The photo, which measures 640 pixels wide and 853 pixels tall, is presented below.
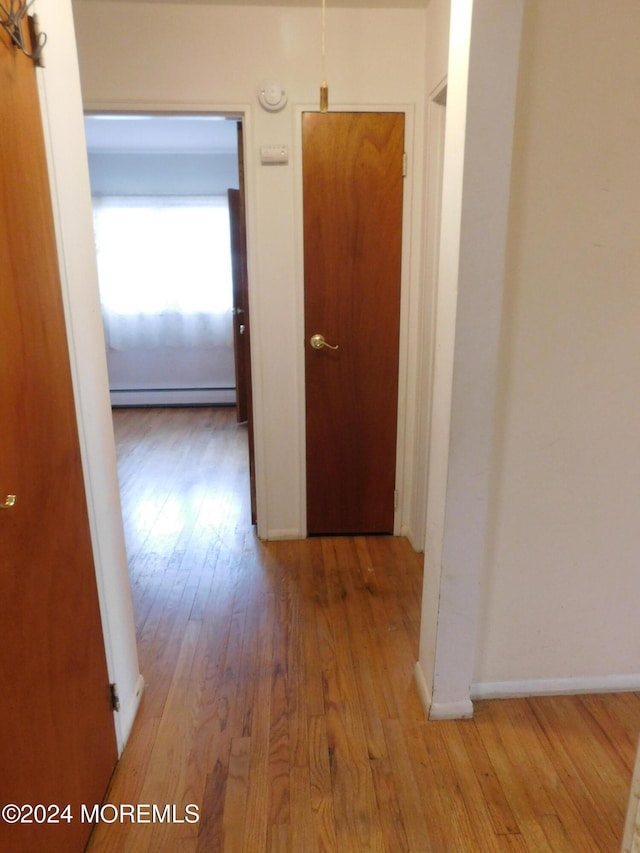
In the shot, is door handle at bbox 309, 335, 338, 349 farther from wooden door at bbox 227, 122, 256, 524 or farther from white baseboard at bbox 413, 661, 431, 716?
white baseboard at bbox 413, 661, 431, 716

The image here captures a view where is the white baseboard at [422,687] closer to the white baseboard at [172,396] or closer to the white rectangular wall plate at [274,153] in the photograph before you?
the white rectangular wall plate at [274,153]

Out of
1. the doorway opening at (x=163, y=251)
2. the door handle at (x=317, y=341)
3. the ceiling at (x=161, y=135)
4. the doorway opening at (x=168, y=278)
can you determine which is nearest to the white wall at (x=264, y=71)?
the door handle at (x=317, y=341)

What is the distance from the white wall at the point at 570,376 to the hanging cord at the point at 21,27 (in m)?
1.15

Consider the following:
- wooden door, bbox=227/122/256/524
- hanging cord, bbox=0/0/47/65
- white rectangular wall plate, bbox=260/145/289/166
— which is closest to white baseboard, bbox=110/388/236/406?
wooden door, bbox=227/122/256/524

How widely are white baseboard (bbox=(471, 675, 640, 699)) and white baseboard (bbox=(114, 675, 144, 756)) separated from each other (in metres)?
1.11

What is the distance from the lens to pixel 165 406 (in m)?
5.82

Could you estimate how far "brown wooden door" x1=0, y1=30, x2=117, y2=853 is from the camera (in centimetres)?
104

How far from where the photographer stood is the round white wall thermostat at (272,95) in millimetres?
2389

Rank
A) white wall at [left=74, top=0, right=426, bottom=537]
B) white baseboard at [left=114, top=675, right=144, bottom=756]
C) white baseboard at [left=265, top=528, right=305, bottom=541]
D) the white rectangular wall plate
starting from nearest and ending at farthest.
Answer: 1. white baseboard at [left=114, top=675, right=144, bottom=756]
2. white wall at [left=74, top=0, right=426, bottom=537]
3. the white rectangular wall plate
4. white baseboard at [left=265, top=528, right=305, bottom=541]

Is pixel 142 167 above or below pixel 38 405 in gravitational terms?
above

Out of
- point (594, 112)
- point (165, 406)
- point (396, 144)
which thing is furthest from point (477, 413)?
point (165, 406)

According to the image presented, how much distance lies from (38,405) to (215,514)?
86.0 inches

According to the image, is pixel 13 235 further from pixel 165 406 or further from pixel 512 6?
pixel 165 406

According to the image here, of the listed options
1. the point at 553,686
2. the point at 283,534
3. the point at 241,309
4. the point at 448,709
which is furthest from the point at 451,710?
the point at 241,309
